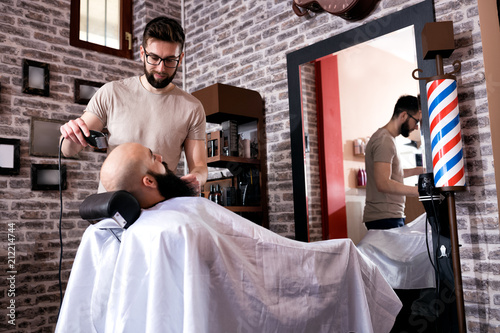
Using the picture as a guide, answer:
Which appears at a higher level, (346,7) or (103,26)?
(103,26)

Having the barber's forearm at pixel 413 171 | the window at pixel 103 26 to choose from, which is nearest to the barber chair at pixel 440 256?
the barber's forearm at pixel 413 171

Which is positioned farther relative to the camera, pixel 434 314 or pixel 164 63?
pixel 434 314

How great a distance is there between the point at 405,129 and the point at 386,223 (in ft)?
2.15

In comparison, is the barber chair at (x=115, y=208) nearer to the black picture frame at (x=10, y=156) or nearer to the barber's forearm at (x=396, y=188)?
the barber's forearm at (x=396, y=188)

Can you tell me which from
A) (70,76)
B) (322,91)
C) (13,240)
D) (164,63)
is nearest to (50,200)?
(13,240)

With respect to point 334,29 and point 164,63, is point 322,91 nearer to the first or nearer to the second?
point 334,29

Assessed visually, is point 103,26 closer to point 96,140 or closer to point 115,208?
point 96,140

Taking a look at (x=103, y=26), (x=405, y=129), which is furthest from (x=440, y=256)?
(x=103, y=26)

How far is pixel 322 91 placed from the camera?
361 centimetres

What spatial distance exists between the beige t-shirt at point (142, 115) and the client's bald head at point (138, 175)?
2.43 feet

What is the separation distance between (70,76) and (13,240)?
1498 millimetres

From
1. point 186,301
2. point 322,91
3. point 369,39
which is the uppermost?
point 369,39

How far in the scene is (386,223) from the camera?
10.3 feet

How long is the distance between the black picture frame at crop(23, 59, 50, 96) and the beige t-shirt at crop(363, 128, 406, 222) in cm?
272
